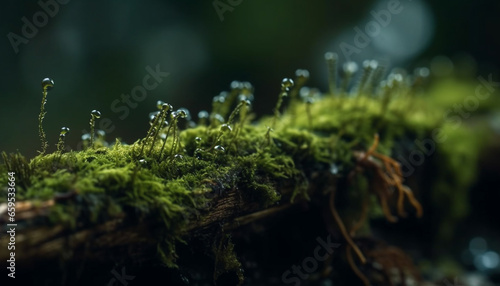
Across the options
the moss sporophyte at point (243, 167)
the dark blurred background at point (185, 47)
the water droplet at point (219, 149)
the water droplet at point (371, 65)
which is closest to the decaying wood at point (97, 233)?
the moss sporophyte at point (243, 167)

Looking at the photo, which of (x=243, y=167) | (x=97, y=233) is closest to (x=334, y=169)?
(x=243, y=167)

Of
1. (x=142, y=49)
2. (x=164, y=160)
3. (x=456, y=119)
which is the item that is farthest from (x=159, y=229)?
(x=142, y=49)

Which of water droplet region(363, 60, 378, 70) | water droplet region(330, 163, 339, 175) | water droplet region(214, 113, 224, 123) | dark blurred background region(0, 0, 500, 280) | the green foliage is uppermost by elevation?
dark blurred background region(0, 0, 500, 280)

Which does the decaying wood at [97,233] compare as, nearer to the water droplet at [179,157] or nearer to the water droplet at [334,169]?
the water droplet at [179,157]

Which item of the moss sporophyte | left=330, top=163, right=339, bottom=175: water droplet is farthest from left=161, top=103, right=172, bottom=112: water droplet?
left=330, top=163, right=339, bottom=175: water droplet

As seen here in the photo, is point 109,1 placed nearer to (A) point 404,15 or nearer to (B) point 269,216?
(A) point 404,15

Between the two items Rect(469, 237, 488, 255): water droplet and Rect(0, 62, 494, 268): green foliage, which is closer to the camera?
Rect(0, 62, 494, 268): green foliage

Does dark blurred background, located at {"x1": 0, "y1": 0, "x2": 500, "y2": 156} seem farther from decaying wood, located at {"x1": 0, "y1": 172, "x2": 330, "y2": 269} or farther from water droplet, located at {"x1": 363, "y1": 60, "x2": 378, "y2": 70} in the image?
decaying wood, located at {"x1": 0, "y1": 172, "x2": 330, "y2": 269}

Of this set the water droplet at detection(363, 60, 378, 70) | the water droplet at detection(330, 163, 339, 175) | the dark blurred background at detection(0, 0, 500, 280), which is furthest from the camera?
the dark blurred background at detection(0, 0, 500, 280)
